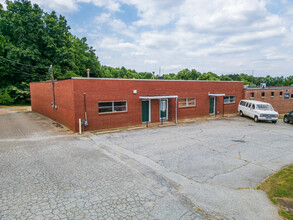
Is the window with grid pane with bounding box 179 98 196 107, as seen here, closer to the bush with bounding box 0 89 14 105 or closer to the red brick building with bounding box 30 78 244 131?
the red brick building with bounding box 30 78 244 131

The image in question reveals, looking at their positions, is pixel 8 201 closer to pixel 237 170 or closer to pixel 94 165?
pixel 94 165

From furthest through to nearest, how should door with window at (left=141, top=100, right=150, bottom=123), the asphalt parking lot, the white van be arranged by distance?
the white van
door with window at (left=141, top=100, right=150, bottom=123)
the asphalt parking lot

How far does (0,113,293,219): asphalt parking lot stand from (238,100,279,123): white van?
669 cm

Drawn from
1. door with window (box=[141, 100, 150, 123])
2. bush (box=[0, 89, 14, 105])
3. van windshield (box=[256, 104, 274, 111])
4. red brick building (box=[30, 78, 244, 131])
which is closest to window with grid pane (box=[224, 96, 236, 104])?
red brick building (box=[30, 78, 244, 131])

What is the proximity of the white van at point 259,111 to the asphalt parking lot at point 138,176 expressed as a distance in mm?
6687

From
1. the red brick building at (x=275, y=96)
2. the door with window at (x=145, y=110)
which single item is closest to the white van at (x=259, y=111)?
the red brick building at (x=275, y=96)

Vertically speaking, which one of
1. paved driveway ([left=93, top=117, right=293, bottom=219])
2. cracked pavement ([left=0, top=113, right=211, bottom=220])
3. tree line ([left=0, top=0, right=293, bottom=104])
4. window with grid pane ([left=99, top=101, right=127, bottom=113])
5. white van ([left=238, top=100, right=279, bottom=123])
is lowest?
paved driveway ([left=93, top=117, right=293, bottom=219])

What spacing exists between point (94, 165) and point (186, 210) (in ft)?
14.1

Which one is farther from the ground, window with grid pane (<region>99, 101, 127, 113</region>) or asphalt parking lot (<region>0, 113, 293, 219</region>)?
window with grid pane (<region>99, 101, 127, 113</region>)

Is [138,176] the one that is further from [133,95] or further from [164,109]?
[164,109]

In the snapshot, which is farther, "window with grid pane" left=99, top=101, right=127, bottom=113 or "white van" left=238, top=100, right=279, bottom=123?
"white van" left=238, top=100, right=279, bottom=123

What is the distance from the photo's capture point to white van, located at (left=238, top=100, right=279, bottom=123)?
18.3 m

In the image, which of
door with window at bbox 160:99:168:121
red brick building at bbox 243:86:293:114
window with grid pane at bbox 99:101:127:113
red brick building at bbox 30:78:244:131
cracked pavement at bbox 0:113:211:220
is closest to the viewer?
cracked pavement at bbox 0:113:211:220

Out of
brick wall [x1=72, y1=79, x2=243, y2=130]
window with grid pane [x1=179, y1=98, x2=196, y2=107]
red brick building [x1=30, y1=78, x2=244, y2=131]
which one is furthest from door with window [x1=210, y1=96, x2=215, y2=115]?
window with grid pane [x1=179, y1=98, x2=196, y2=107]
